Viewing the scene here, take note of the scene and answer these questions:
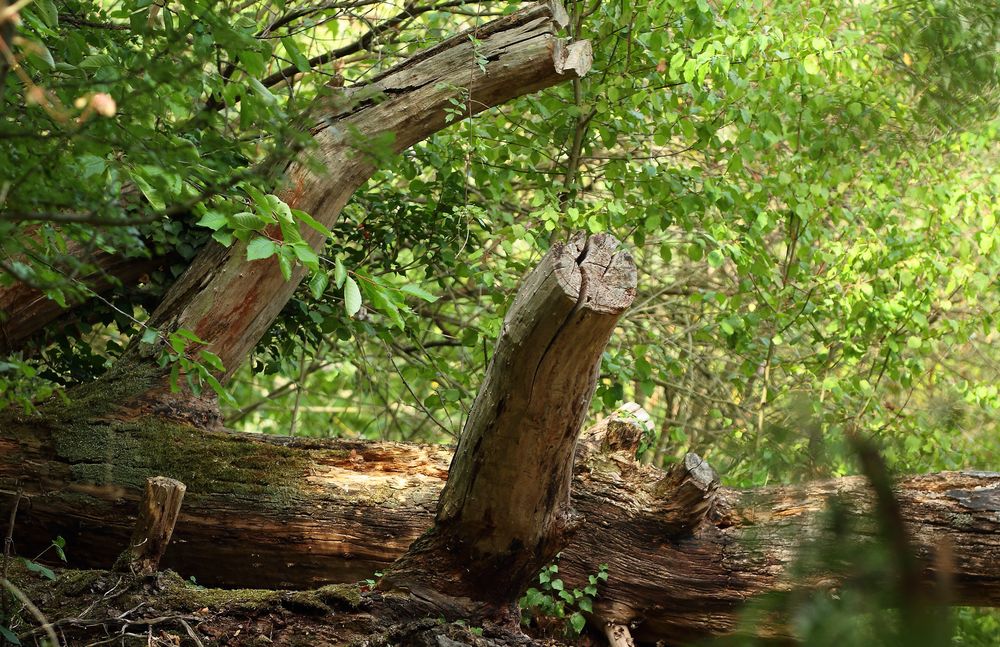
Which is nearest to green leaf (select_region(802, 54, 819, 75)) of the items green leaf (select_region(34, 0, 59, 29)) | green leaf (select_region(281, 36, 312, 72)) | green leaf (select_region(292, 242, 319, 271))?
green leaf (select_region(281, 36, 312, 72))

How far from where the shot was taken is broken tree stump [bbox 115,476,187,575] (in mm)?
3373

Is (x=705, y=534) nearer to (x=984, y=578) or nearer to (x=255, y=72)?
(x=984, y=578)

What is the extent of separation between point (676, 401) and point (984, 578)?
13.2 ft

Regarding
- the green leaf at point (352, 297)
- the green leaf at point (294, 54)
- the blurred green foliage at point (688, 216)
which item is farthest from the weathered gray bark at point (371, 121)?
the green leaf at point (352, 297)

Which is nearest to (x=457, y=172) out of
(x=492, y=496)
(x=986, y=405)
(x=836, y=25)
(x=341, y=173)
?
(x=341, y=173)

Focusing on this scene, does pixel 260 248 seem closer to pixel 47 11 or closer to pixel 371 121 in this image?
pixel 47 11

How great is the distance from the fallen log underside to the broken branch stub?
644 millimetres

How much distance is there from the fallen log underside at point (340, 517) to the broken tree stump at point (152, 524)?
1.87 feet

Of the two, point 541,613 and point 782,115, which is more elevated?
point 782,115

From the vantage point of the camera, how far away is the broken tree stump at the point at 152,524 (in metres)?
3.37

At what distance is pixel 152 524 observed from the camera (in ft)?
11.1

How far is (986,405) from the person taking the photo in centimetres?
527

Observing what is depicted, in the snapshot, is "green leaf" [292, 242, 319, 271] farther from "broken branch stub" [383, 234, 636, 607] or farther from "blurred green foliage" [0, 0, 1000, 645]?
"blurred green foliage" [0, 0, 1000, 645]

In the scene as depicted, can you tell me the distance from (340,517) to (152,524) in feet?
2.76
